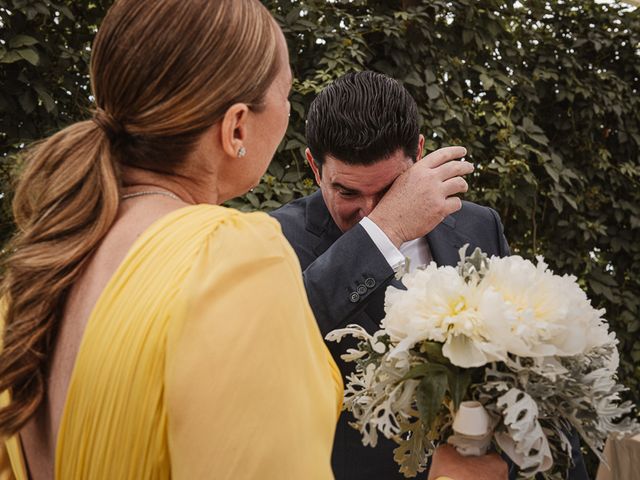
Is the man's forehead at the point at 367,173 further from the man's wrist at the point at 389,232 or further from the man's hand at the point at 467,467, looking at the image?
the man's hand at the point at 467,467

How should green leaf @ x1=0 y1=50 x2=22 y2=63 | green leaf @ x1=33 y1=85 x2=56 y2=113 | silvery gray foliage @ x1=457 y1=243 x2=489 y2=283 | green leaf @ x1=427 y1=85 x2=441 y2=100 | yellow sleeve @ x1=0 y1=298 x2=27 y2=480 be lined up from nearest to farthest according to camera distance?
yellow sleeve @ x1=0 y1=298 x2=27 y2=480 → silvery gray foliage @ x1=457 y1=243 x2=489 y2=283 → green leaf @ x1=0 y1=50 x2=22 y2=63 → green leaf @ x1=33 y1=85 x2=56 y2=113 → green leaf @ x1=427 y1=85 x2=441 y2=100

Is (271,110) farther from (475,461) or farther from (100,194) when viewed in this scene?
(475,461)

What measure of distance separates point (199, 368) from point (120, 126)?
1.49ft

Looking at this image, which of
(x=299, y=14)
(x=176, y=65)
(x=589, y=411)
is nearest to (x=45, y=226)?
(x=176, y=65)

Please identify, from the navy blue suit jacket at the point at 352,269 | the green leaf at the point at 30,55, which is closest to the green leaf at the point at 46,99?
the green leaf at the point at 30,55

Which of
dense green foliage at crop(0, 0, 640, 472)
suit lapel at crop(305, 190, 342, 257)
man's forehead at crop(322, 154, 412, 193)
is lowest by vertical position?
dense green foliage at crop(0, 0, 640, 472)

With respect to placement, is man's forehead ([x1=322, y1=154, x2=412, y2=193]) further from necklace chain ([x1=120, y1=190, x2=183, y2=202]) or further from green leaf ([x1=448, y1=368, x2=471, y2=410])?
necklace chain ([x1=120, y1=190, x2=183, y2=202])

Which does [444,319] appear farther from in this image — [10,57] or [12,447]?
[10,57]

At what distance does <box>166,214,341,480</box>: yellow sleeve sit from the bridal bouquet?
36 cm

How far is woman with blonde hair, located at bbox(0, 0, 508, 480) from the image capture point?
39.1 inches

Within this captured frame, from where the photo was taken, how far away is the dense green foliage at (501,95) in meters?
3.14

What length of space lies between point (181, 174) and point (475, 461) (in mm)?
775

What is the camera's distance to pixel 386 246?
6.15 ft

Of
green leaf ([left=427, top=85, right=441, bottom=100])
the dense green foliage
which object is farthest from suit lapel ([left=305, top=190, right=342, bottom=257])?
green leaf ([left=427, top=85, right=441, bottom=100])
